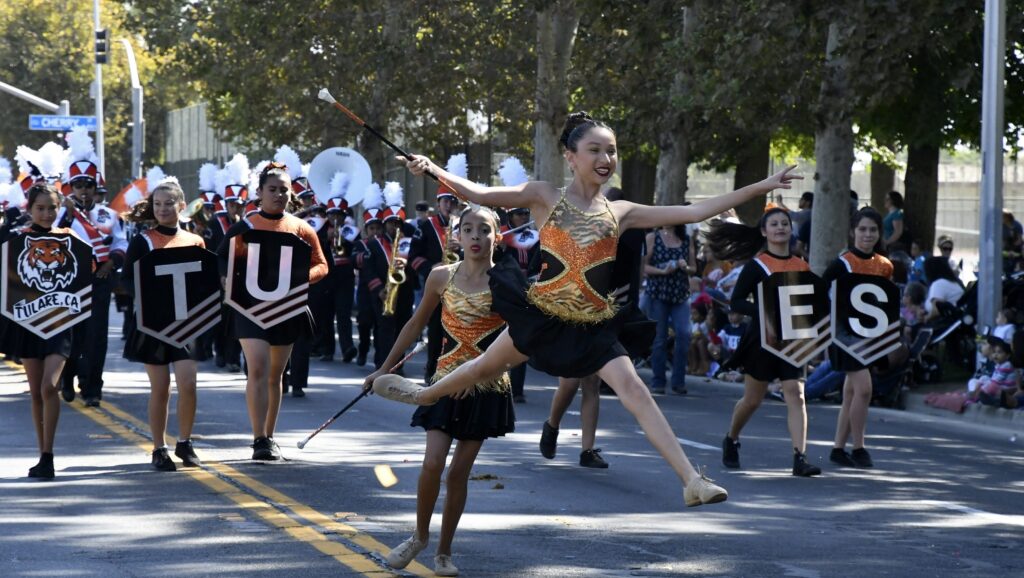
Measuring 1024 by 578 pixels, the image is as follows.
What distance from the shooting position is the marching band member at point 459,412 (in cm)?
794

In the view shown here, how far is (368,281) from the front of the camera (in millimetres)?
21266

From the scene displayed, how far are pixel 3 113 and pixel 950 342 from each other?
2500 inches

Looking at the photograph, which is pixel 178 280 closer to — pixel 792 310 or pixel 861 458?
pixel 792 310

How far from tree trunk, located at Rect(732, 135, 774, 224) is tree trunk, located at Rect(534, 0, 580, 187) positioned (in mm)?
3425

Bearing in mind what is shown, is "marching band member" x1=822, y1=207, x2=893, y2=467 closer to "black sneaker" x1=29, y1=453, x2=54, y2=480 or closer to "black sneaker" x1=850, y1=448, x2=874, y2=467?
"black sneaker" x1=850, y1=448, x2=874, y2=467

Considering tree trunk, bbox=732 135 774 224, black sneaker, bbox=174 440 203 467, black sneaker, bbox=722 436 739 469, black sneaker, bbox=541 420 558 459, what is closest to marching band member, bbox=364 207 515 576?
black sneaker, bbox=174 440 203 467

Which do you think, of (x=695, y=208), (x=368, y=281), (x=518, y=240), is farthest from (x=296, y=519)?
(x=368, y=281)

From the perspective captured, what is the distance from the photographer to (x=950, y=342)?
1891 centimetres

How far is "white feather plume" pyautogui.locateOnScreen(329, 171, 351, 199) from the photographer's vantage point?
75.3 feet

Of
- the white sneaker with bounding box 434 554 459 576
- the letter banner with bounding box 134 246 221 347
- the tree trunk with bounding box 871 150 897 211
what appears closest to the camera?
the white sneaker with bounding box 434 554 459 576

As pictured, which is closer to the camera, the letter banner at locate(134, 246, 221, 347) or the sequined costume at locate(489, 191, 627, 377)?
the sequined costume at locate(489, 191, 627, 377)

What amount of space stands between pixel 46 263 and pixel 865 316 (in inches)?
227

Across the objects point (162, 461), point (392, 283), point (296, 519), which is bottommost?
point (296, 519)

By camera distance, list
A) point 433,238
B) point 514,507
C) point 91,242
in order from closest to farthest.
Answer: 1. point 514,507
2. point 91,242
3. point 433,238
